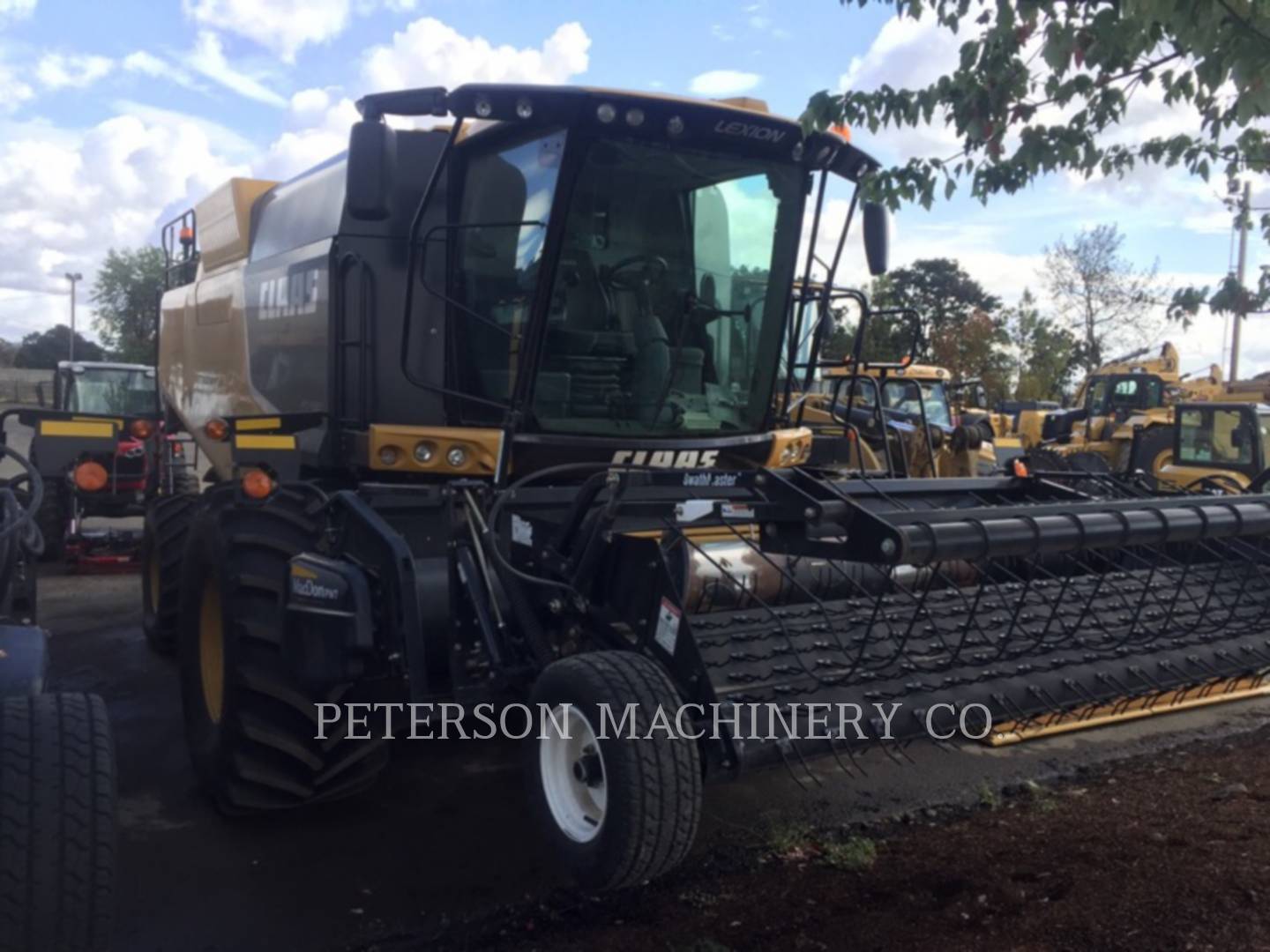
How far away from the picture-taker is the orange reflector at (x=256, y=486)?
4.23 m

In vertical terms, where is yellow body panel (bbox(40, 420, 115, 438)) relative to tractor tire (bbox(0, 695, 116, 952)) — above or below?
above

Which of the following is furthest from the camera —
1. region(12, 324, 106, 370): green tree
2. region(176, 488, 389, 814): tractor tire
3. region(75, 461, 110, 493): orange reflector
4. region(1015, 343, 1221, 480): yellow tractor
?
region(12, 324, 106, 370): green tree

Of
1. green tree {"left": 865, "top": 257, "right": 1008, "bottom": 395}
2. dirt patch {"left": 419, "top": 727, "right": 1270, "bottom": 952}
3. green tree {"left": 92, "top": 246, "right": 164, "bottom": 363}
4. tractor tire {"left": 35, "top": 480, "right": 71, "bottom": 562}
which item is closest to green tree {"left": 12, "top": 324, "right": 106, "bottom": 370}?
green tree {"left": 92, "top": 246, "right": 164, "bottom": 363}

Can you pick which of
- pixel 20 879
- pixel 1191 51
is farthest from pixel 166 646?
pixel 1191 51

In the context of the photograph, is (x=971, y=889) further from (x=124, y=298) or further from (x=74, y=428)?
(x=124, y=298)

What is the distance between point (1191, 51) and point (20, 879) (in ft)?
11.0

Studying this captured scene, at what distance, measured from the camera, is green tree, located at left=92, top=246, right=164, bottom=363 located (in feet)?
123

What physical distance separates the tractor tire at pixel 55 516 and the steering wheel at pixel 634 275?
740 centimetres

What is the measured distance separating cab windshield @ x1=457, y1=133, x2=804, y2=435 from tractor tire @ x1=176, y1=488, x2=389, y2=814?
106cm

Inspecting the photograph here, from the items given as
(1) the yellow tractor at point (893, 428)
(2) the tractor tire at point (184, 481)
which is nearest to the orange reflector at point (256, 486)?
(1) the yellow tractor at point (893, 428)

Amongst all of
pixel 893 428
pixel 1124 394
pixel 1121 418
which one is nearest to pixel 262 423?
pixel 893 428

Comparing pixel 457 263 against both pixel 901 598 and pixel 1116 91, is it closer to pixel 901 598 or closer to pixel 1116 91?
pixel 901 598

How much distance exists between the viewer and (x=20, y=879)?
7.77 feet

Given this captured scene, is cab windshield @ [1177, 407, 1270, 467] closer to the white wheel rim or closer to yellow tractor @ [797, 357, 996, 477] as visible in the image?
yellow tractor @ [797, 357, 996, 477]
